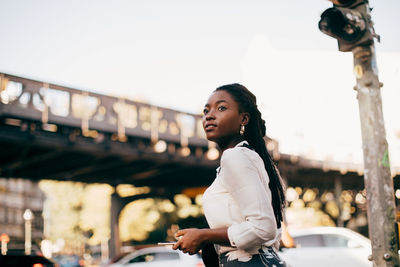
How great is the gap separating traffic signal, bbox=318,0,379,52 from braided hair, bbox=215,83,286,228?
1.59 metres

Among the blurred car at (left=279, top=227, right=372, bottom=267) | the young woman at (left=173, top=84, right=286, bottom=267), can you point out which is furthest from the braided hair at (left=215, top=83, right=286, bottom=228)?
the blurred car at (left=279, top=227, right=372, bottom=267)

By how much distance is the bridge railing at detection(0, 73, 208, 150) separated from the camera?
1780 centimetres

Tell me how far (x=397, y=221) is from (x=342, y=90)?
86319 mm

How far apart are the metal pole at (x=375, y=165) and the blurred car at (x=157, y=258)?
10746mm

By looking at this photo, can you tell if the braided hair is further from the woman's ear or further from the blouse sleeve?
the blouse sleeve

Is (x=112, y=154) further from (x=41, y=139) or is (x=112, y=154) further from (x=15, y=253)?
(x=15, y=253)

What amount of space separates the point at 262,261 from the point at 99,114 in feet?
62.4

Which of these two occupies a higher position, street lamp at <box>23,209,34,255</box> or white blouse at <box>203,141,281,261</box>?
street lamp at <box>23,209,34,255</box>

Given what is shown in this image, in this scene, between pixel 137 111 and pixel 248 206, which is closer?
pixel 248 206

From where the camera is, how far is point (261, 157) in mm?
2377

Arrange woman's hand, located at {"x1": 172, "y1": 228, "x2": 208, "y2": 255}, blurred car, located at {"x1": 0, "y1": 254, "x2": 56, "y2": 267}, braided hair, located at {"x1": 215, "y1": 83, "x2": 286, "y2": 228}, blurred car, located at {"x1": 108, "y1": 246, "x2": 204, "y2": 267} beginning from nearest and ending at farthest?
1. woman's hand, located at {"x1": 172, "y1": 228, "x2": 208, "y2": 255}
2. braided hair, located at {"x1": 215, "y1": 83, "x2": 286, "y2": 228}
3. blurred car, located at {"x1": 0, "y1": 254, "x2": 56, "y2": 267}
4. blurred car, located at {"x1": 108, "y1": 246, "x2": 204, "y2": 267}

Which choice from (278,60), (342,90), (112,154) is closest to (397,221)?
(112,154)

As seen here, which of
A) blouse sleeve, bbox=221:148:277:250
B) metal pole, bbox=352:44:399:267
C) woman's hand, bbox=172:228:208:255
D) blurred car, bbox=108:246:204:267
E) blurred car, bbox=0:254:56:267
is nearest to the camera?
blouse sleeve, bbox=221:148:277:250

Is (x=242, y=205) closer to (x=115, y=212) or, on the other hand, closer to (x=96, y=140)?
(x=96, y=140)
